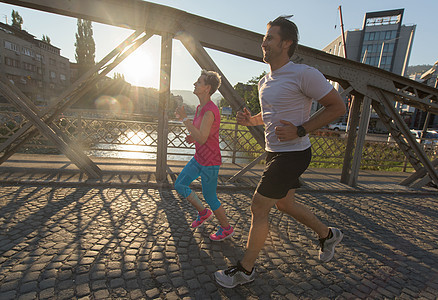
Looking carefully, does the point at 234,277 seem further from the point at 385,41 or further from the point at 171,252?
the point at 385,41

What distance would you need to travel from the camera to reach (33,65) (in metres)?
46.5

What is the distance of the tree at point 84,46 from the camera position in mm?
45156

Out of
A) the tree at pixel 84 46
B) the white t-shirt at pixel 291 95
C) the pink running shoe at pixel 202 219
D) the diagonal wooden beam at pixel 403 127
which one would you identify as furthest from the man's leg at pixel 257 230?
the tree at pixel 84 46

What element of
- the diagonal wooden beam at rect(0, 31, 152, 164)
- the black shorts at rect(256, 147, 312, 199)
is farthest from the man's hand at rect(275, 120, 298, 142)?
the diagonal wooden beam at rect(0, 31, 152, 164)

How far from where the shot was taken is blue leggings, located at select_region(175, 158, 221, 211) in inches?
108

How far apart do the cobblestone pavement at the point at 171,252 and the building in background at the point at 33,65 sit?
40485mm

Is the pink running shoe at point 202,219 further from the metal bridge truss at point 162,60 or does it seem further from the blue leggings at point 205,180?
the metal bridge truss at point 162,60

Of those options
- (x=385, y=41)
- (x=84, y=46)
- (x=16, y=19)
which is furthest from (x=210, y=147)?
(x=385, y=41)

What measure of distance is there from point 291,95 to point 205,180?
1366 mm

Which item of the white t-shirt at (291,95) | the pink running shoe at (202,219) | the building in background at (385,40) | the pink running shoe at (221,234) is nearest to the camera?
the white t-shirt at (291,95)

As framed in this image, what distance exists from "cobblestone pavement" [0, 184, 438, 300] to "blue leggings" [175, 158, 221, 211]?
55cm

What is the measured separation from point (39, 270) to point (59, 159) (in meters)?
4.81

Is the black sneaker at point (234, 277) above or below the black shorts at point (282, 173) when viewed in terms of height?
below

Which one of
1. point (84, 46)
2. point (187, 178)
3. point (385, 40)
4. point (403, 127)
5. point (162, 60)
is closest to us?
point (187, 178)
